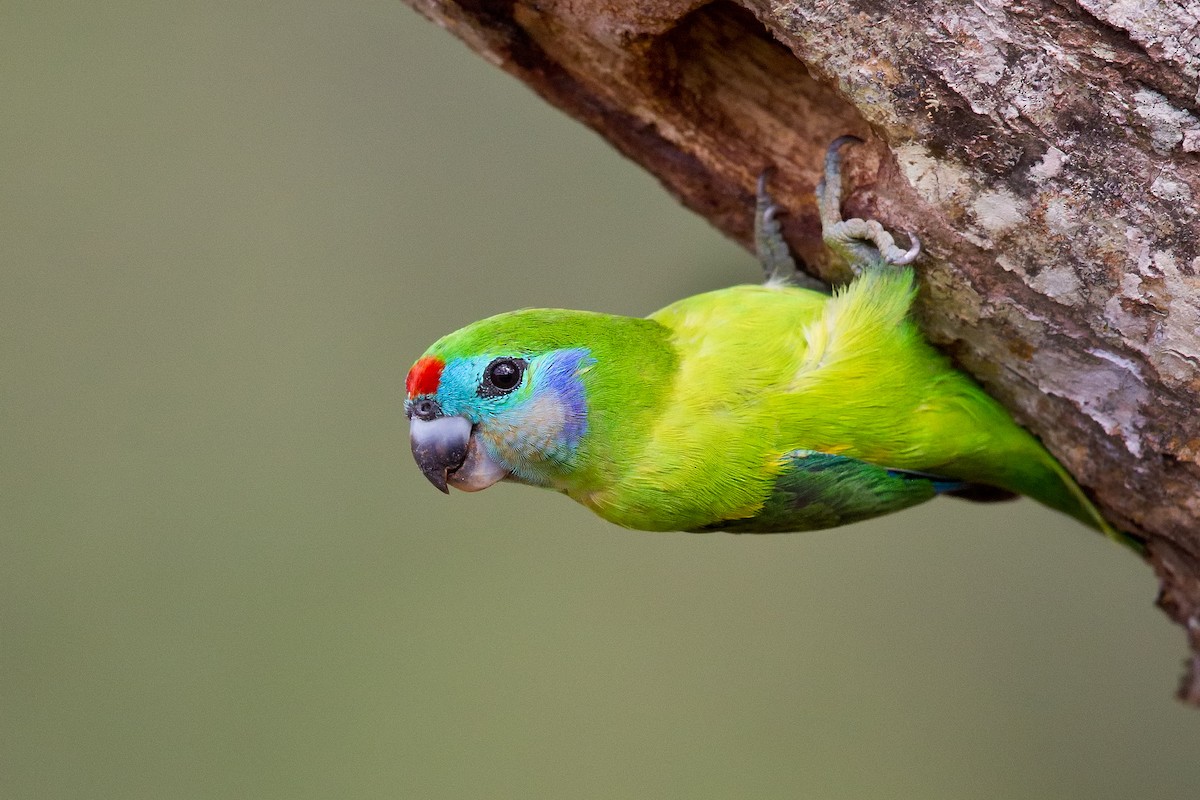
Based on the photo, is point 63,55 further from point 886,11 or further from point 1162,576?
point 1162,576

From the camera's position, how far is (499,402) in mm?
2377

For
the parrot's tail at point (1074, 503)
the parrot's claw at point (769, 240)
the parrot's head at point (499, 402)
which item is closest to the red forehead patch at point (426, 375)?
the parrot's head at point (499, 402)

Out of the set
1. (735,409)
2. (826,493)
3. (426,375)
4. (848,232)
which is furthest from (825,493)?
(426,375)

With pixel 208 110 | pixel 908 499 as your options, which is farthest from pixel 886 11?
A: pixel 208 110

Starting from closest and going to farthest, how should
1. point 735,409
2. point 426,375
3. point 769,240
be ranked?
point 426,375, point 735,409, point 769,240

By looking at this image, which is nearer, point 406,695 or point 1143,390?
point 1143,390

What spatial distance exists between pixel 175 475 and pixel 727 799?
9.65 ft

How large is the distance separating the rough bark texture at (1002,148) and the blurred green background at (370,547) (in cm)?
189

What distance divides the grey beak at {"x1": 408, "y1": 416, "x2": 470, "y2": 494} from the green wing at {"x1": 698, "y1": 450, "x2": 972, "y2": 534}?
64 cm

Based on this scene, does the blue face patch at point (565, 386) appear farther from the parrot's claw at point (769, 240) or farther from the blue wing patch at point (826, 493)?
the parrot's claw at point (769, 240)

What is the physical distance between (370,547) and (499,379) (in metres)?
2.68

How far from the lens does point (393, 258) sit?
15.6ft

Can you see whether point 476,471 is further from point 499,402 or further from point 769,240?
point 769,240

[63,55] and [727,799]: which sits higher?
[63,55]
